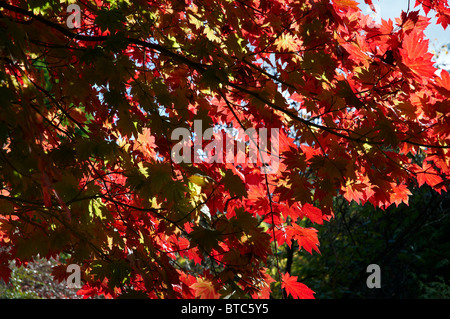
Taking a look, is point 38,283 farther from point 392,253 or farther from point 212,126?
point 212,126

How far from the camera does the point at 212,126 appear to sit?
9.06ft

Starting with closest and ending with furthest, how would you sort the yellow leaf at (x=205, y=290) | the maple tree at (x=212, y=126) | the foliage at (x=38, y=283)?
the maple tree at (x=212, y=126) < the yellow leaf at (x=205, y=290) < the foliage at (x=38, y=283)

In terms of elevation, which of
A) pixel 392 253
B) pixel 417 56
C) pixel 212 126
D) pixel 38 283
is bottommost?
pixel 38 283

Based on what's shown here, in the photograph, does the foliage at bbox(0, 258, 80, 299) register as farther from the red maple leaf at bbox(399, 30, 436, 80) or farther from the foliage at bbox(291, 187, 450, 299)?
the red maple leaf at bbox(399, 30, 436, 80)

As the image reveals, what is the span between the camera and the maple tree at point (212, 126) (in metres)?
2.17

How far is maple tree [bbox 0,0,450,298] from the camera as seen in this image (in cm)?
217

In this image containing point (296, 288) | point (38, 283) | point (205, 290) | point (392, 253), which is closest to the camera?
point (205, 290)

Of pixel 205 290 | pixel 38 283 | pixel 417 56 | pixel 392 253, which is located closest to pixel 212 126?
pixel 205 290

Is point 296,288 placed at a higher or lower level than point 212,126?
lower

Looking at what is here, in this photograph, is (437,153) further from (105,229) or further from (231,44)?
(105,229)

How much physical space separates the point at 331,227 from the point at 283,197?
3.58 meters

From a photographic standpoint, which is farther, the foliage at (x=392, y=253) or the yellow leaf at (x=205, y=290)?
the foliage at (x=392, y=253)

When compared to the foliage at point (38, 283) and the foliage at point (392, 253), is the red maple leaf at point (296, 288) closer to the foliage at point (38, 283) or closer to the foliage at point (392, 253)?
the foliage at point (392, 253)

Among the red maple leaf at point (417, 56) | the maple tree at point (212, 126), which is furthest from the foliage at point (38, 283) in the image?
the red maple leaf at point (417, 56)
